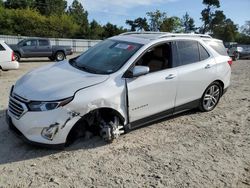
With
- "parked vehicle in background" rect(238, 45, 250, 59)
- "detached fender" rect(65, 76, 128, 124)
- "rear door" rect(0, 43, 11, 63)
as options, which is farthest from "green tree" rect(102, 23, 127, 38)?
"detached fender" rect(65, 76, 128, 124)

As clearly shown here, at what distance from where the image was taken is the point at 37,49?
20.1m

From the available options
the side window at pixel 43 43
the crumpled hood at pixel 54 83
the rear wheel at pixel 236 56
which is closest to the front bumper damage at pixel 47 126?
the crumpled hood at pixel 54 83

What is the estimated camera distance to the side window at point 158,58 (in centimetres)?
517

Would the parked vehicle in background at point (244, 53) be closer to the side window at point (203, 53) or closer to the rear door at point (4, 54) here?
the rear door at point (4, 54)

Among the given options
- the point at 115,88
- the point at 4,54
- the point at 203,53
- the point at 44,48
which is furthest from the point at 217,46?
the point at 44,48

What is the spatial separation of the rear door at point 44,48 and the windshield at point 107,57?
15445mm

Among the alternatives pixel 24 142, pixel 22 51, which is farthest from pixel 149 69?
pixel 22 51

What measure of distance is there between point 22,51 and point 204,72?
15907 mm

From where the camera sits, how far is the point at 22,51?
19438 millimetres

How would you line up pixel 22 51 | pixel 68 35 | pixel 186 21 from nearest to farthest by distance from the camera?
pixel 22 51 < pixel 68 35 < pixel 186 21

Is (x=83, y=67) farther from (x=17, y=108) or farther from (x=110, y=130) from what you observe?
(x=17, y=108)

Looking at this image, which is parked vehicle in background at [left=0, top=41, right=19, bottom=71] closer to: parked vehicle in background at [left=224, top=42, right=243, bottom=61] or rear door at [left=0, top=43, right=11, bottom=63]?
rear door at [left=0, top=43, right=11, bottom=63]

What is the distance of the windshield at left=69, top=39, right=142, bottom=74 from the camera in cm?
494

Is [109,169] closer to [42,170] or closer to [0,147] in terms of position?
[42,170]
